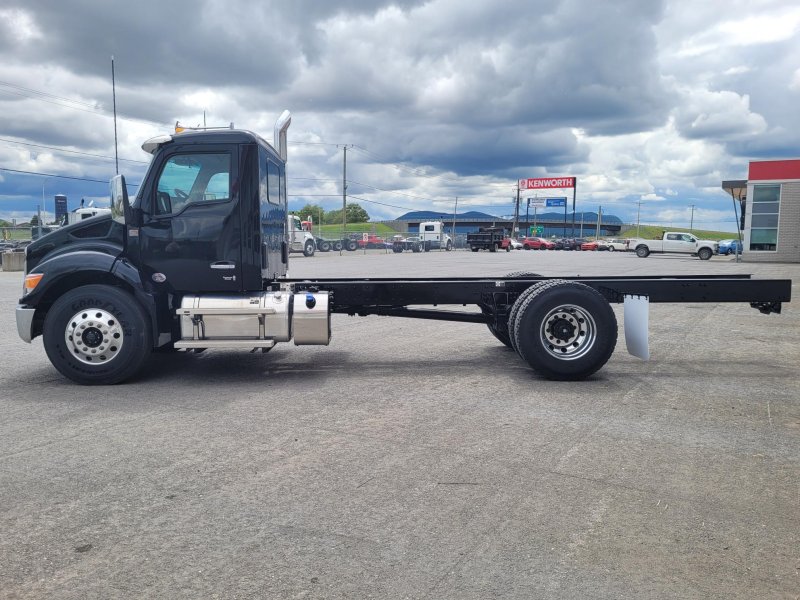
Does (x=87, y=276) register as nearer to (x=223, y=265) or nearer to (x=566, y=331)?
(x=223, y=265)

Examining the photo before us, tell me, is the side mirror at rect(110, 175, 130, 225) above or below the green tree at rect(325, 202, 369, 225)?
below

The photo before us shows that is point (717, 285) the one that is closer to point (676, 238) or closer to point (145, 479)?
point (145, 479)

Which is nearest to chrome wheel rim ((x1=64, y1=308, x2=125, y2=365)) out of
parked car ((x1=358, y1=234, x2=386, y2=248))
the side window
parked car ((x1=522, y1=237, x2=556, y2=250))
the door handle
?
the door handle

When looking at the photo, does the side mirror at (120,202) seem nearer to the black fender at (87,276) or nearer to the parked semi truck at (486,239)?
the black fender at (87,276)

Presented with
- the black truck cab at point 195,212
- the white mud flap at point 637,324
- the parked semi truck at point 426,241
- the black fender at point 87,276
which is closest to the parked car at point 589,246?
the parked semi truck at point 426,241

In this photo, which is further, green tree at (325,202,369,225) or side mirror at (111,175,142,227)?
green tree at (325,202,369,225)

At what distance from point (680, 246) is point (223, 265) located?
4965cm

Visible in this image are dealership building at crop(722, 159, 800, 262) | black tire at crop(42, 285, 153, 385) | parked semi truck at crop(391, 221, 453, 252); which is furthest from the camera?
parked semi truck at crop(391, 221, 453, 252)

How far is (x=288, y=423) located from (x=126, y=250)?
2.98m

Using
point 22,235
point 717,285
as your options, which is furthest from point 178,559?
point 22,235

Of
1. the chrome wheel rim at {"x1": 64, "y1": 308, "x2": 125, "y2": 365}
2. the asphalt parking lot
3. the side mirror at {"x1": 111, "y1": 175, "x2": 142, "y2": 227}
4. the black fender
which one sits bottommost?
the asphalt parking lot

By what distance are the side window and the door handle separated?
0.68 metres

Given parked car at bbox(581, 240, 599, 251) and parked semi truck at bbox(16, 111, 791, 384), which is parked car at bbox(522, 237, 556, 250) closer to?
parked car at bbox(581, 240, 599, 251)

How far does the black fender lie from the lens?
269 inches
